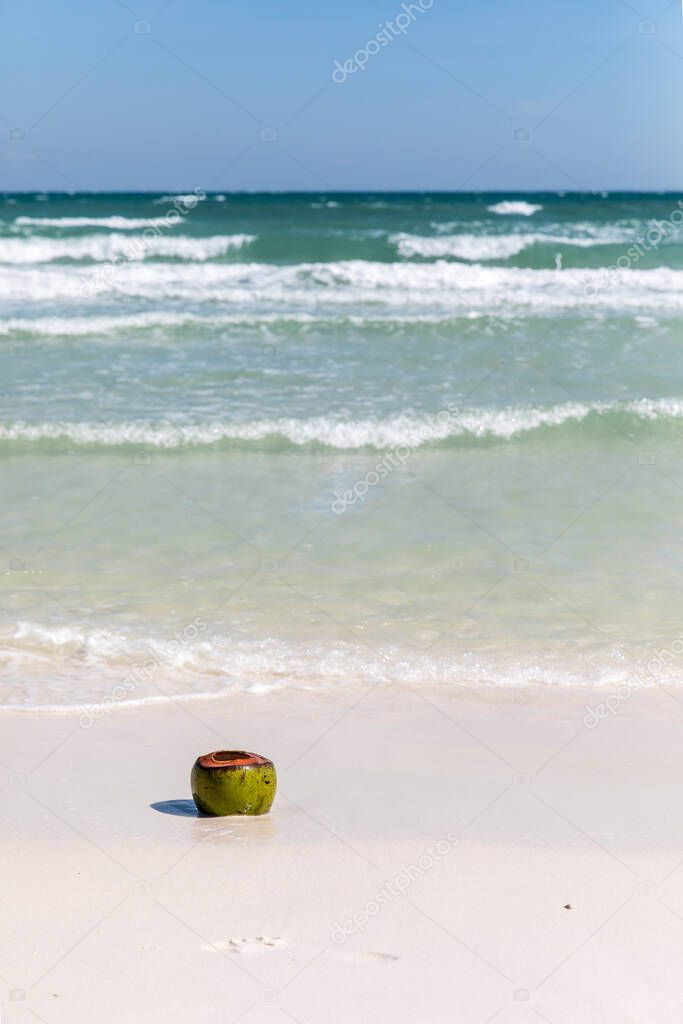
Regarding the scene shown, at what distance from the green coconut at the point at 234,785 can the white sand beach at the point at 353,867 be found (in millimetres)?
67

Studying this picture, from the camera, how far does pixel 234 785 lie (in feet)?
12.8

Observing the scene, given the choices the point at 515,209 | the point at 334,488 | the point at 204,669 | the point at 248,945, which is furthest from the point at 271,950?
the point at 515,209

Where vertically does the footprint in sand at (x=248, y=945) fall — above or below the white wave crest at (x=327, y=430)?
below

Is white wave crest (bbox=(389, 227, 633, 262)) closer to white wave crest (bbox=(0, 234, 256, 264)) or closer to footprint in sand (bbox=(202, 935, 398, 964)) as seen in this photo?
white wave crest (bbox=(0, 234, 256, 264))

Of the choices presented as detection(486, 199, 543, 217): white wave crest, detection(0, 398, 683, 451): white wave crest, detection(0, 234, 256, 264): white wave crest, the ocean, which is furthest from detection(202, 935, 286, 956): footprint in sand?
detection(486, 199, 543, 217): white wave crest

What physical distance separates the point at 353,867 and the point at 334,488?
5.47 meters

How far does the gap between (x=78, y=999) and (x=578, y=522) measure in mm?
5690

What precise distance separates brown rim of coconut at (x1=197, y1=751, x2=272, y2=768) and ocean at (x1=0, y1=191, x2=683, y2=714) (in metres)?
1.22

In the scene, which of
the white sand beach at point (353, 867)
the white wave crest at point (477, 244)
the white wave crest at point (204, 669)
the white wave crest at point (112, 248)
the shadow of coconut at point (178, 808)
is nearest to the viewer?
the white sand beach at point (353, 867)

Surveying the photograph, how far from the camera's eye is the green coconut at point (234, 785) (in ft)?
12.9

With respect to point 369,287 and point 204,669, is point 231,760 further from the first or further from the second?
point 369,287

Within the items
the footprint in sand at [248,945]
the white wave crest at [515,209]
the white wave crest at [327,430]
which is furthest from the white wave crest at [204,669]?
the white wave crest at [515,209]

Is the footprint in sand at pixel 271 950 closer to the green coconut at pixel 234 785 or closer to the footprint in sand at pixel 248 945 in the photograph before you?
the footprint in sand at pixel 248 945

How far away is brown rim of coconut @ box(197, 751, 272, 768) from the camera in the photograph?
155 inches
